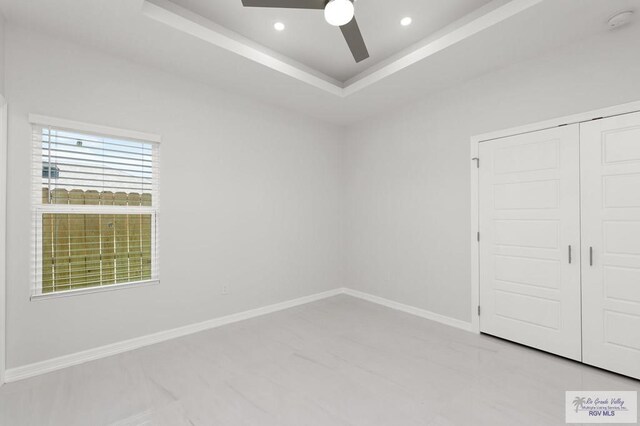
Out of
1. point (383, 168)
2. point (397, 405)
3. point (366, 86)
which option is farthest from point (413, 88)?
point (397, 405)

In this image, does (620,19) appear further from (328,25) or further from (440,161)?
(328,25)

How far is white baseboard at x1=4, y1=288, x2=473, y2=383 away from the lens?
2.38 m

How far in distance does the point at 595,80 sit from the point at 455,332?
2.74 meters

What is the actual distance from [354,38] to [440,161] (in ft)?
6.45

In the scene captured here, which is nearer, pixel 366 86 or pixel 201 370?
pixel 201 370

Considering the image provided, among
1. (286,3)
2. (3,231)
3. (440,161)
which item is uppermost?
(286,3)

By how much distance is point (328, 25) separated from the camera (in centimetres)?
280

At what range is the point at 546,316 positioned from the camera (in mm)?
2773

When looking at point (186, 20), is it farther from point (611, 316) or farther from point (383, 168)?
point (611, 316)

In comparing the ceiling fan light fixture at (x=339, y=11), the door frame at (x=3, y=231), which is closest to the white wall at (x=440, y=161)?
the ceiling fan light fixture at (x=339, y=11)

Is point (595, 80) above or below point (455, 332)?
above

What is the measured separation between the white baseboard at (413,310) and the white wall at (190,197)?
0.47 m

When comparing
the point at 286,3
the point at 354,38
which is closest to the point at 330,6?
the point at 286,3

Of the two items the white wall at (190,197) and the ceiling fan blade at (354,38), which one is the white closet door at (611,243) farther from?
the white wall at (190,197)
